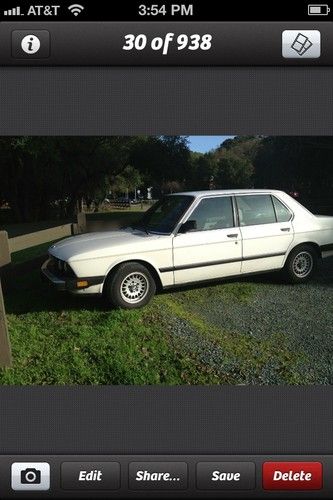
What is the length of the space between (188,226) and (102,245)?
3.47 ft

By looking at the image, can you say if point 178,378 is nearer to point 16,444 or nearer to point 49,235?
point 16,444

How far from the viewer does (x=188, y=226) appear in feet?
13.3

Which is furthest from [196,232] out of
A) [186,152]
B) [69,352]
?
[69,352]

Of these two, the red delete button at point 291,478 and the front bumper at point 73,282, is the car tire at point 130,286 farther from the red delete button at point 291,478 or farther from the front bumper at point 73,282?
the red delete button at point 291,478

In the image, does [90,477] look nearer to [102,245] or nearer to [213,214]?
[102,245]

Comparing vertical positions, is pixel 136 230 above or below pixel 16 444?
above

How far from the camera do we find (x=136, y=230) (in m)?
4.21

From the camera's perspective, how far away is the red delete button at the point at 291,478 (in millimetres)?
1592

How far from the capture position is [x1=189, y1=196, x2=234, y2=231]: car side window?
413 cm

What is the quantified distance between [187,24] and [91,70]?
0.57 m

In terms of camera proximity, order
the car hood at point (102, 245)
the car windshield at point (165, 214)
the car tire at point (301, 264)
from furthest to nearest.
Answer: the car tire at point (301, 264) → the car windshield at point (165, 214) → the car hood at point (102, 245)

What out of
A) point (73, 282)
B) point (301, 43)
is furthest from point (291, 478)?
point (73, 282)
